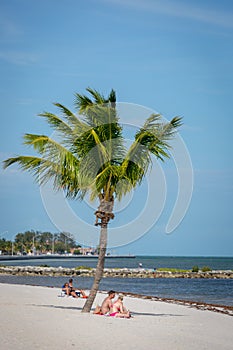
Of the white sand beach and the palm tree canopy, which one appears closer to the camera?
the white sand beach

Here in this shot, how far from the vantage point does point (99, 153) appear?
73.4ft

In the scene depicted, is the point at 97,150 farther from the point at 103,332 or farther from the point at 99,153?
the point at 103,332

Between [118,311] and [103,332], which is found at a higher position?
[118,311]

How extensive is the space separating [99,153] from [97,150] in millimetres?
123

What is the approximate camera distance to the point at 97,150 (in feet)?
73.4

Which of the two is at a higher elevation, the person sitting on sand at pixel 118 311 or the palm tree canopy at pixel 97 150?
the palm tree canopy at pixel 97 150

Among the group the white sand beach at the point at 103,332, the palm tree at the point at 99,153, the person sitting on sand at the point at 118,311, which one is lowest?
the white sand beach at the point at 103,332

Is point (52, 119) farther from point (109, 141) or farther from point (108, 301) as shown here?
point (108, 301)

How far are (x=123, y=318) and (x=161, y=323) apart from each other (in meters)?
1.32

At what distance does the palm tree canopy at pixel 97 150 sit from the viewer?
22469mm

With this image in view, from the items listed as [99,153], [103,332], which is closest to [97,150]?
[99,153]

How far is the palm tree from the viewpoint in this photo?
22.5 m

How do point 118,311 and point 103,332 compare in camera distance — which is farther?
point 118,311

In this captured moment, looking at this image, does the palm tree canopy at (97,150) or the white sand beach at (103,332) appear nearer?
the white sand beach at (103,332)
